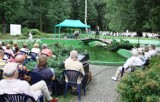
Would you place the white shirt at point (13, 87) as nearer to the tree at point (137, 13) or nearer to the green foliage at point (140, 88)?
the green foliage at point (140, 88)

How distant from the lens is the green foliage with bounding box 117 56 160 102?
4695 millimetres

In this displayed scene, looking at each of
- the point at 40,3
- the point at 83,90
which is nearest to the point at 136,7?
the point at 83,90

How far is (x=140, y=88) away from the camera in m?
4.74

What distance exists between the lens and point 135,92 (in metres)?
4.82

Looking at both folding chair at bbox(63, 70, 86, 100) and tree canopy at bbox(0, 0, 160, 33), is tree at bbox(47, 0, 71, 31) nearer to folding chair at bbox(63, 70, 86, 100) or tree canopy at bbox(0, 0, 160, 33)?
tree canopy at bbox(0, 0, 160, 33)

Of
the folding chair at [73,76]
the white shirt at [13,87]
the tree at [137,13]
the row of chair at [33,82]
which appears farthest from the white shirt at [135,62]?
the tree at [137,13]

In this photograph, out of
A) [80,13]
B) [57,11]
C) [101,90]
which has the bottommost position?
[101,90]

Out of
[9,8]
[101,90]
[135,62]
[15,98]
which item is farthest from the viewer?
[9,8]

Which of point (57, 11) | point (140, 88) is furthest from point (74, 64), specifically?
point (57, 11)

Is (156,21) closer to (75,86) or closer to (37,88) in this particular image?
(75,86)

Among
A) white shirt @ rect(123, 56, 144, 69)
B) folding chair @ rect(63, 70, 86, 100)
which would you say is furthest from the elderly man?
white shirt @ rect(123, 56, 144, 69)

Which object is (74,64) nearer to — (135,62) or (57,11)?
(135,62)

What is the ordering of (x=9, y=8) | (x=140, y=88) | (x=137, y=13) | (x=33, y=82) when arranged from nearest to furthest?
(x=140, y=88) < (x=33, y=82) < (x=137, y=13) < (x=9, y=8)

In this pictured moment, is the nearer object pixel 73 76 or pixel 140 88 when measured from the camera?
pixel 140 88
